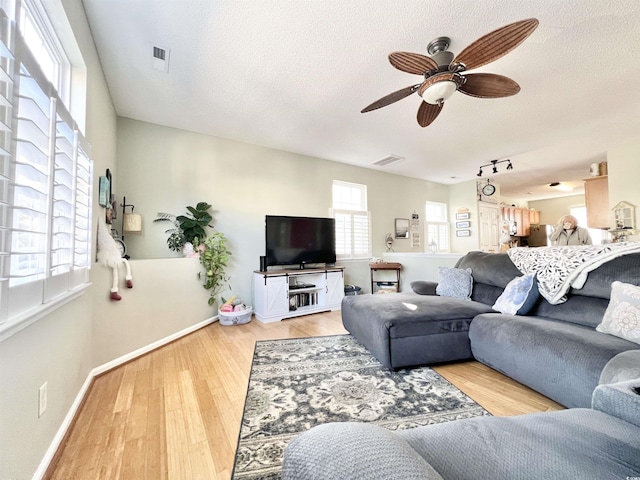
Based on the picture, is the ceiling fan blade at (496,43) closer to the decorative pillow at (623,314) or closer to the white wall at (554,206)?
the decorative pillow at (623,314)

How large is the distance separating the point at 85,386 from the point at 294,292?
2.44 metres

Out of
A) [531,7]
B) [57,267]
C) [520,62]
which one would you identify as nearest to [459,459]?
[57,267]

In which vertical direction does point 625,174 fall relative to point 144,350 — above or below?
above

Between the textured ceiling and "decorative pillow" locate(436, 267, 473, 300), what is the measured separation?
1949mm

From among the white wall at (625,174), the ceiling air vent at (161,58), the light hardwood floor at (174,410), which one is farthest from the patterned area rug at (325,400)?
the white wall at (625,174)

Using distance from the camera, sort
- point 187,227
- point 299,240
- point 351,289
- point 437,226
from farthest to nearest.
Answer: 1. point 437,226
2. point 351,289
3. point 299,240
4. point 187,227

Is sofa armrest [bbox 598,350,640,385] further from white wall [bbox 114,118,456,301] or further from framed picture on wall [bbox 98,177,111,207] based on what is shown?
framed picture on wall [bbox 98,177,111,207]

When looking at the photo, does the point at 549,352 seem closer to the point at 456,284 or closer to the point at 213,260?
the point at 456,284

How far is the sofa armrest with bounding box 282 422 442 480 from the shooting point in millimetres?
476

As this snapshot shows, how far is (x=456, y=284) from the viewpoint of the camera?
2820 mm

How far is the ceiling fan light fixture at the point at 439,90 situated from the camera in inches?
73.6

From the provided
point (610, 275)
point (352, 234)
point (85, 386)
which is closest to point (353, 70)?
point (610, 275)

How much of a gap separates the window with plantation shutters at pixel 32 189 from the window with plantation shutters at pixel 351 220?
384 centimetres

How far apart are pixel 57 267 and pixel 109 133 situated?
208 centimetres
